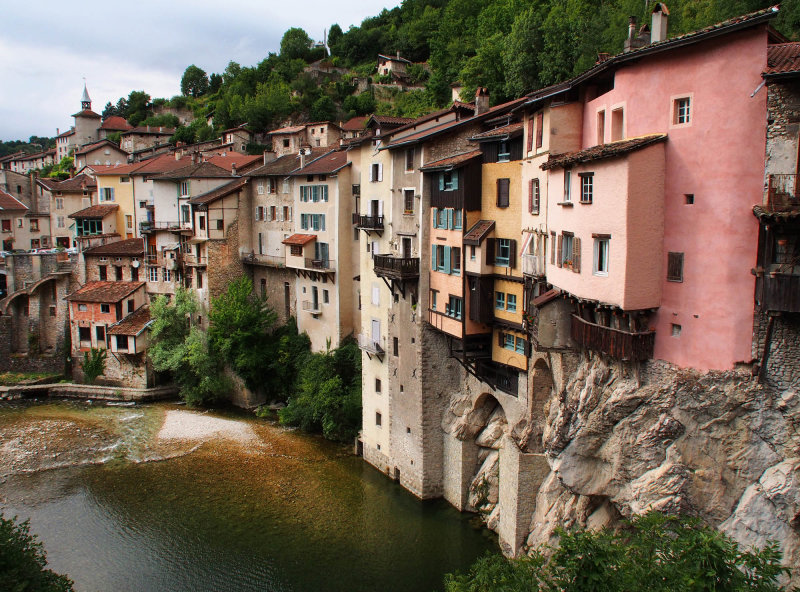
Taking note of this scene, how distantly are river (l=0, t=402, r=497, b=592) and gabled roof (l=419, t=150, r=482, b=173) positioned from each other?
1425 cm

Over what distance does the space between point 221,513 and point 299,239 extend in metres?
18.1

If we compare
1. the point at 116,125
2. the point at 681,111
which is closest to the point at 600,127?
the point at 681,111

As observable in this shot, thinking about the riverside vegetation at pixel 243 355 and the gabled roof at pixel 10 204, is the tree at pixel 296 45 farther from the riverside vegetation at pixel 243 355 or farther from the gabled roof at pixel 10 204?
the riverside vegetation at pixel 243 355

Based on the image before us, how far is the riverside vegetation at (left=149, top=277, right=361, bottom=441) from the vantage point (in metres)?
38.6

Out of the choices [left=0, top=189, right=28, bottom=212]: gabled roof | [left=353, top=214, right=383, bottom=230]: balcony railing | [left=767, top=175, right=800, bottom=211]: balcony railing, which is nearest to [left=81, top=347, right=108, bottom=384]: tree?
[left=0, top=189, right=28, bottom=212]: gabled roof

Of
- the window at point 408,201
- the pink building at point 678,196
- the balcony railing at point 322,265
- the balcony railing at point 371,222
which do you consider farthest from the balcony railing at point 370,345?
the pink building at point 678,196

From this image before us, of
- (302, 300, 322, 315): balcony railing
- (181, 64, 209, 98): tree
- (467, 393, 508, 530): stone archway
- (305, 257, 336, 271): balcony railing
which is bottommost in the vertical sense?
(467, 393, 508, 530): stone archway

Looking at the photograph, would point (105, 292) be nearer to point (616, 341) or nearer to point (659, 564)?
point (616, 341)

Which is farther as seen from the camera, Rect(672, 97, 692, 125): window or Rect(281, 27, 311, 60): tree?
Rect(281, 27, 311, 60): tree

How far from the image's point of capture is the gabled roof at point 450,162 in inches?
1034

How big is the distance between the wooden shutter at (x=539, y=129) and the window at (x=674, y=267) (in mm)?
7079

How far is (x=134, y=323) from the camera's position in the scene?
48062mm

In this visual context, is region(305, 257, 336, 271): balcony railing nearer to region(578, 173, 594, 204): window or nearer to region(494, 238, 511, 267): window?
region(494, 238, 511, 267): window

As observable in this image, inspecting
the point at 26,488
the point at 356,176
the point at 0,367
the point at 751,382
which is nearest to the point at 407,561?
the point at 751,382
